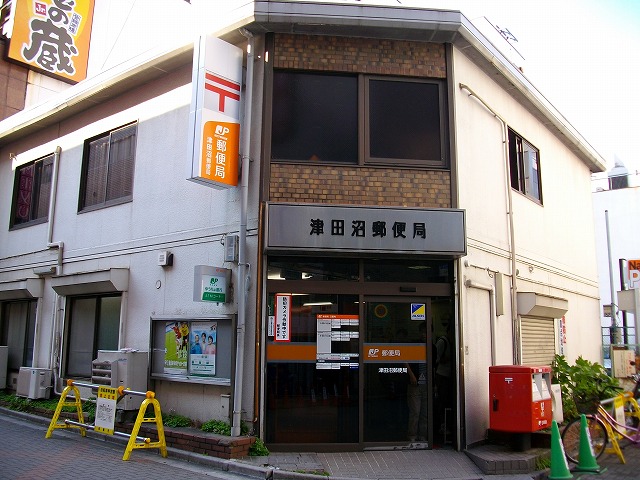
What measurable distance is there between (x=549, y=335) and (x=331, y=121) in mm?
7350

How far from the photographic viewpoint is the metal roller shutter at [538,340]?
1226 cm

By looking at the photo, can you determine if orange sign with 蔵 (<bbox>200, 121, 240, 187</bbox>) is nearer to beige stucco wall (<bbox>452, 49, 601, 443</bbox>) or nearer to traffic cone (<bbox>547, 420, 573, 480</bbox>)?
beige stucco wall (<bbox>452, 49, 601, 443</bbox>)

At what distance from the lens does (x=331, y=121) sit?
32.7 feet

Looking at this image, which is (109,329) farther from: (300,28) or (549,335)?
(549,335)

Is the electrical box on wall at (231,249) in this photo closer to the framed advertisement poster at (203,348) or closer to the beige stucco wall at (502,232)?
the framed advertisement poster at (203,348)

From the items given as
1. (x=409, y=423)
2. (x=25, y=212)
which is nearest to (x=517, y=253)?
(x=409, y=423)

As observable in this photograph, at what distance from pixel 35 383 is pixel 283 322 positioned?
6.69m

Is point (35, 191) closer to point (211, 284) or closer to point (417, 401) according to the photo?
point (211, 284)

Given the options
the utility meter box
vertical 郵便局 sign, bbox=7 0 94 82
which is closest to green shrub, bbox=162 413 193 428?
the utility meter box

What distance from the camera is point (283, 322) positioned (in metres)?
9.35

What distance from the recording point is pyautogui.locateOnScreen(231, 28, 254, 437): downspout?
9.02 m

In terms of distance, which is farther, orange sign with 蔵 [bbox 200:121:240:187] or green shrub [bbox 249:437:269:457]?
orange sign with 蔵 [bbox 200:121:240:187]

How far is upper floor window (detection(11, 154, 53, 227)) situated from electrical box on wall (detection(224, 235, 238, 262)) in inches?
301

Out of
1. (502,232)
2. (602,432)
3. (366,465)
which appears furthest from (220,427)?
(502,232)
